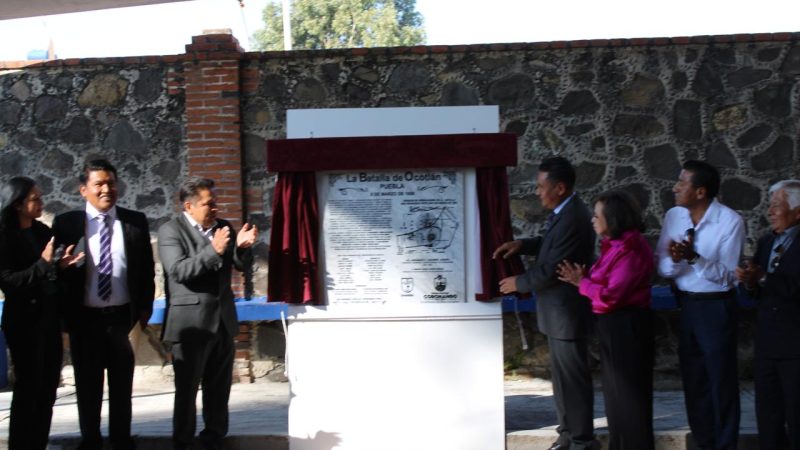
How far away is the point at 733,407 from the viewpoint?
221 inches

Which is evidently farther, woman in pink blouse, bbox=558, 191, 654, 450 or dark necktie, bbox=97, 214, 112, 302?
dark necktie, bbox=97, 214, 112, 302

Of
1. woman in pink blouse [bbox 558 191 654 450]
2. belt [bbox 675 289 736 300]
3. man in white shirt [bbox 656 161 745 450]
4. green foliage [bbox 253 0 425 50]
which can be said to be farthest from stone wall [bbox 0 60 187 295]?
green foliage [bbox 253 0 425 50]

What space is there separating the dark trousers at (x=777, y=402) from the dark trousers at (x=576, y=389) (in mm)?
950

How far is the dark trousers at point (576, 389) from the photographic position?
5.75 m

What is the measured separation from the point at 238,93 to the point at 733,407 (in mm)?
4827

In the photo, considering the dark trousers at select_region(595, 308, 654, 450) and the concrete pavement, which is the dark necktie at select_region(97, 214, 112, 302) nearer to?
the concrete pavement

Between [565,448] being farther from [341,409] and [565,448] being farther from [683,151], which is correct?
[683,151]

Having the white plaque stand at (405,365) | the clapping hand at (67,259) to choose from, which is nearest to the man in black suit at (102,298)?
the clapping hand at (67,259)

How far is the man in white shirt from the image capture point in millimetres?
5594

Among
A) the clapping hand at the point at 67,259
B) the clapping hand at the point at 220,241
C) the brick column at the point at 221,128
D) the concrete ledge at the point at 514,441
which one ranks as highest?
the brick column at the point at 221,128

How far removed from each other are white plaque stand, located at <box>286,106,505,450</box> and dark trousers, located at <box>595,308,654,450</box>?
66 cm

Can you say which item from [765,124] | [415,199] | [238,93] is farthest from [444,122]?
[765,124]

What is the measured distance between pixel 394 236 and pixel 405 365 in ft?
2.57

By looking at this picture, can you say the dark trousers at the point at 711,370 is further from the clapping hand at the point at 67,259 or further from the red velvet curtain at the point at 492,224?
the clapping hand at the point at 67,259
